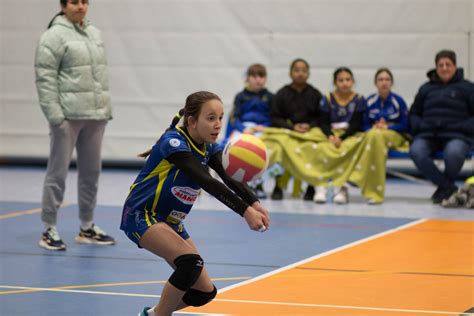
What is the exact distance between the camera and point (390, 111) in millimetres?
10766

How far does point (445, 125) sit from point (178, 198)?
20.5ft

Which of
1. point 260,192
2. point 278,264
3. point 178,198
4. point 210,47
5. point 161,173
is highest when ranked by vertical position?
point 210,47

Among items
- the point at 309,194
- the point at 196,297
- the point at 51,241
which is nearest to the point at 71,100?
the point at 51,241

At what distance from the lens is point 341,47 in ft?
41.8

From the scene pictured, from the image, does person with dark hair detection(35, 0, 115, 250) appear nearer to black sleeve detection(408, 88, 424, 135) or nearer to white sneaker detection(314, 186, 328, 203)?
white sneaker detection(314, 186, 328, 203)

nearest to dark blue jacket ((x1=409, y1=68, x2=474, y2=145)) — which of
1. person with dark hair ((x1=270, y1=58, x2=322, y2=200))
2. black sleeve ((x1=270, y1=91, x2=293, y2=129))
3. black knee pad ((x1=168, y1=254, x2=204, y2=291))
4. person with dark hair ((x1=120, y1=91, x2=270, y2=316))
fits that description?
person with dark hair ((x1=270, y1=58, x2=322, y2=200))

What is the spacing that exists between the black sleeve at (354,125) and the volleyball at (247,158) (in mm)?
3632

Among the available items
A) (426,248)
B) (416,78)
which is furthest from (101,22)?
(426,248)

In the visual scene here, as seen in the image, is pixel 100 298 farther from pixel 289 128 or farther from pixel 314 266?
pixel 289 128

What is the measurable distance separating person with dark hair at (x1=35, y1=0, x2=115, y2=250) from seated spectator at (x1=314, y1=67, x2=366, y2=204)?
385 centimetres

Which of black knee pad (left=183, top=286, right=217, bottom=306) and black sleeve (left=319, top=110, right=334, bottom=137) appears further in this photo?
black sleeve (left=319, top=110, right=334, bottom=137)

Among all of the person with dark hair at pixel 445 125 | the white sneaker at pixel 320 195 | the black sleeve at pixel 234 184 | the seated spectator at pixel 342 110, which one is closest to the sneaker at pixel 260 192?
the white sneaker at pixel 320 195

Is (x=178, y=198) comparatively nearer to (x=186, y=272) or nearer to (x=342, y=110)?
(x=186, y=272)

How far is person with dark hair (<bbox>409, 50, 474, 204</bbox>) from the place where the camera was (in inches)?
402
